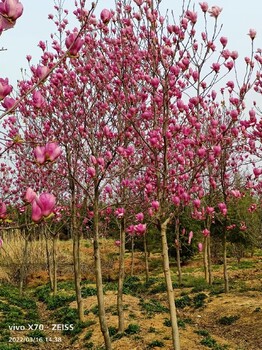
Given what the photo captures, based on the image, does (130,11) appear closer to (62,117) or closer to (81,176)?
(62,117)

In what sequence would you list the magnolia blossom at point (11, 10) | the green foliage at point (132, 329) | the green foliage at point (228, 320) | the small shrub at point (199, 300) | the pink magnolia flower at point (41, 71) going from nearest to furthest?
the magnolia blossom at point (11, 10) < the pink magnolia flower at point (41, 71) < the green foliage at point (132, 329) < the green foliage at point (228, 320) < the small shrub at point (199, 300)

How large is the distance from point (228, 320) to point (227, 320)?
27 millimetres

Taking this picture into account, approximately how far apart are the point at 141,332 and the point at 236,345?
197 cm

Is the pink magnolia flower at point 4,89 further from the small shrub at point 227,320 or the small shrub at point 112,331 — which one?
the small shrub at point 227,320

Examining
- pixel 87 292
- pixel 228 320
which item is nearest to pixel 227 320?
pixel 228 320

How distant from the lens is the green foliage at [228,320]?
9.88m

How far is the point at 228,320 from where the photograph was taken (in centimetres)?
996

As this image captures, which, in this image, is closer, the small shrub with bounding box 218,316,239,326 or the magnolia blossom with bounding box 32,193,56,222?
the magnolia blossom with bounding box 32,193,56,222

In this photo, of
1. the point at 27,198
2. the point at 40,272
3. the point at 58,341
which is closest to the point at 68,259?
the point at 40,272

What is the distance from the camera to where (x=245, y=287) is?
13938 millimetres

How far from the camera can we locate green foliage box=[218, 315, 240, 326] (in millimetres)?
9883

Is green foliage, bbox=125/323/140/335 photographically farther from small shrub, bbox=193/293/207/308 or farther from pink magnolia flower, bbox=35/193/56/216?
pink magnolia flower, bbox=35/193/56/216

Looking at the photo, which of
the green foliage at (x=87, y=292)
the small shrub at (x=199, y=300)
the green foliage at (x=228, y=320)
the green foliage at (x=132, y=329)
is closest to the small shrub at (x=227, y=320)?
the green foliage at (x=228, y=320)

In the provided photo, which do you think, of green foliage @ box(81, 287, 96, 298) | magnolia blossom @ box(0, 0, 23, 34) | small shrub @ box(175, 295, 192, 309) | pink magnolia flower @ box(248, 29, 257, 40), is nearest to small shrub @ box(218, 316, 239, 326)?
small shrub @ box(175, 295, 192, 309)
